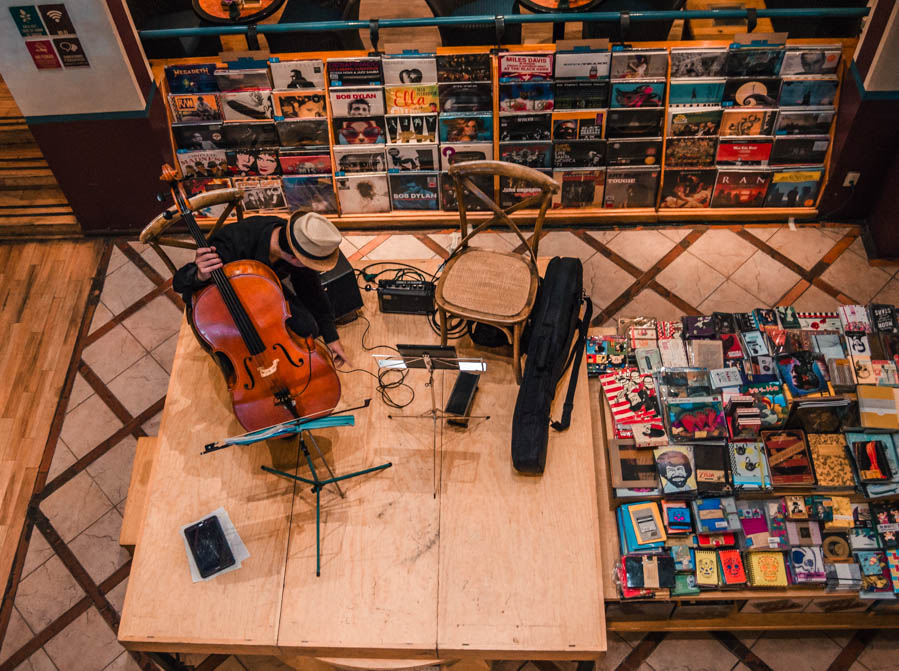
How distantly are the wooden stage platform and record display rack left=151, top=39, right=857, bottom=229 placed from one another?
1.79 metres

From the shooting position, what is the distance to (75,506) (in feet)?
15.0

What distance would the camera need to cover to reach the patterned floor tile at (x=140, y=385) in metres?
4.94

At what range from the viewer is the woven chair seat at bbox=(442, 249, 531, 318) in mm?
3957

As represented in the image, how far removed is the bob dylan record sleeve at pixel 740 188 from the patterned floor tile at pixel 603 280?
36.6 inches

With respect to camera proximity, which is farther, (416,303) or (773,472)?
(416,303)

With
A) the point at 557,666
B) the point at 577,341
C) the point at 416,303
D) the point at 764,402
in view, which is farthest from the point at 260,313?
the point at 764,402

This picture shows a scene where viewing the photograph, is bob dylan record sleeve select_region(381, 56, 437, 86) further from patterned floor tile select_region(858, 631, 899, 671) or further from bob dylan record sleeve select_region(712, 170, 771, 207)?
patterned floor tile select_region(858, 631, 899, 671)

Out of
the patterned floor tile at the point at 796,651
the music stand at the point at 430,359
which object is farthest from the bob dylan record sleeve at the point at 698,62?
the patterned floor tile at the point at 796,651

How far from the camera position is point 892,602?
3.78 meters

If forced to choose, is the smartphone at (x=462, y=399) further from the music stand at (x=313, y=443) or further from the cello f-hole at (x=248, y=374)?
the cello f-hole at (x=248, y=374)

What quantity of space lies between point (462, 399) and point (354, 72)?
249 cm

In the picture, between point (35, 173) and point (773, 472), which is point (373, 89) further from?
point (773, 472)

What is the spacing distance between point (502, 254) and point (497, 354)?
0.59 metres

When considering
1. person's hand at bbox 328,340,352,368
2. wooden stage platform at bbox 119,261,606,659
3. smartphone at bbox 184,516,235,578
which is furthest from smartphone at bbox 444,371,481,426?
smartphone at bbox 184,516,235,578
